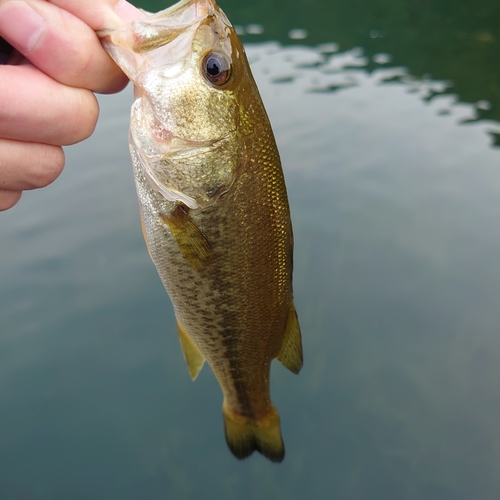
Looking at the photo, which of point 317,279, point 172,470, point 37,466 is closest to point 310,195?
point 317,279

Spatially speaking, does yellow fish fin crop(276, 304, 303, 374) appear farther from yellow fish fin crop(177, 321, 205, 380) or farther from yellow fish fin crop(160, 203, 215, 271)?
yellow fish fin crop(160, 203, 215, 271)

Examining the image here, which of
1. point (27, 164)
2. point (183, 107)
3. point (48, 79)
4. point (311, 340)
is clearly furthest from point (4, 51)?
point (311, 340)

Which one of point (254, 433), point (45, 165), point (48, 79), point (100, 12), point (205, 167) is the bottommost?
point (254, 433)

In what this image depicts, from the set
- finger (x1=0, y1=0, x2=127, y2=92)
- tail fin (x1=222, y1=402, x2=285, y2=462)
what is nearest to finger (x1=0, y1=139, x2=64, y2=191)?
finger (x1=0, y1=0, x2=127, y2=92)

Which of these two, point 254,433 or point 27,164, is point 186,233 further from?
point 254,433

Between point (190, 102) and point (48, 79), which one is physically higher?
point (48, 79)

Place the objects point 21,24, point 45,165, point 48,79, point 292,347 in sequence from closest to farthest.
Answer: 1. point 21,24
2. point 48,79
3. point 45,165
4. point 292,347

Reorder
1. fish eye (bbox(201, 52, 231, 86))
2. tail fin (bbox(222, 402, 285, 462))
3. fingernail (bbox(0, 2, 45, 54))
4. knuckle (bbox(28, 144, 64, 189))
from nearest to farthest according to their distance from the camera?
fingernail (bbox(0, 2, 45, 54)) → knuckle (bbox(28, 144, 64, 189)) → fish eye (bbox(201, 52, 231, 86)) → tail fin (bbox(222, 402, 285, 462))
